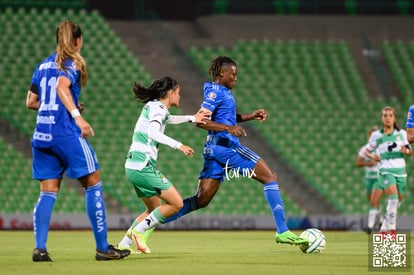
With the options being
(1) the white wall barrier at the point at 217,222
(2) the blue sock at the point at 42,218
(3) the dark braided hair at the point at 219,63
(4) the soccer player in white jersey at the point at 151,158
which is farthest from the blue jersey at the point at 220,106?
(1) the white wall barrier at the point at 217,222

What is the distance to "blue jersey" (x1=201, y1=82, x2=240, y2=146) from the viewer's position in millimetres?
12688

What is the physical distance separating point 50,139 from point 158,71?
1978 centimetres

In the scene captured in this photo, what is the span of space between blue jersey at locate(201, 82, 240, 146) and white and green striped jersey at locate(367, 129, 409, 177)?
6179mm

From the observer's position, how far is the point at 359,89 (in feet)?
98.0

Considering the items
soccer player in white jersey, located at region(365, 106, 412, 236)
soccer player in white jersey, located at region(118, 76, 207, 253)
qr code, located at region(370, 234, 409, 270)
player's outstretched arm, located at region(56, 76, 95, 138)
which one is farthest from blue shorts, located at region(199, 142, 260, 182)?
soccer player in white jersey, located at region(365, 106, 412, 236)

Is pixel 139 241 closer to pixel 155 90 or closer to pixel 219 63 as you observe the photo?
pixel 155 90

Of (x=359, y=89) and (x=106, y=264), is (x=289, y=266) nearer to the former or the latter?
(x=106, y=264)

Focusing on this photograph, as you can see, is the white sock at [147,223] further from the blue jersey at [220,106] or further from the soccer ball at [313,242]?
the soccer ball at [313,242]

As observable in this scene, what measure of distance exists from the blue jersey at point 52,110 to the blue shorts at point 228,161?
302cm

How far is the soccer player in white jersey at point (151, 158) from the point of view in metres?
11.4

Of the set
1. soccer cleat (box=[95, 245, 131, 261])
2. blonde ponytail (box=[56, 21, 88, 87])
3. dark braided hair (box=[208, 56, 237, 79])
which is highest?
dark braided hair (box=[208, 56, 237, 79])

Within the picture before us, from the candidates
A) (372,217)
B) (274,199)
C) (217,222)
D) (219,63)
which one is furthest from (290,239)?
(217,222)

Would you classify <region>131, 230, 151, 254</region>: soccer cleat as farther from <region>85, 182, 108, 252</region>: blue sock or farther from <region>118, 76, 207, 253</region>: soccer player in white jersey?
<region>85, 182, 108, 252</region>: blue sock

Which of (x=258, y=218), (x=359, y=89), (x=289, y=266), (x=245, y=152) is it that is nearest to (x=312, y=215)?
(x=258, y=218)
